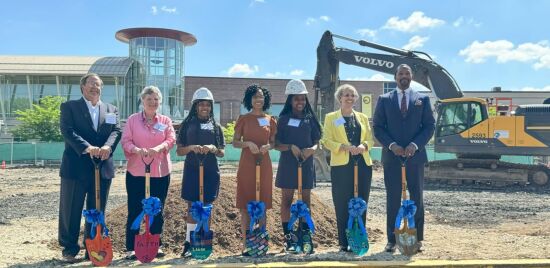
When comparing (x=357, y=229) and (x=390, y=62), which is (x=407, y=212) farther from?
(x=390, y=62)

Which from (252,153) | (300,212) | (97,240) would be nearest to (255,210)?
(300,212)

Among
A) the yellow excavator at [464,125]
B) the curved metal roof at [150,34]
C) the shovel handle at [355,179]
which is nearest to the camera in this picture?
the shovel handle at [355,179]

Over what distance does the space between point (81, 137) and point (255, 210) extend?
199 centimetres

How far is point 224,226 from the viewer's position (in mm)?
6160

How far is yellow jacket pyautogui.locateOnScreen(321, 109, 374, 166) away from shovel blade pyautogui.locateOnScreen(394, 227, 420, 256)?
840mm

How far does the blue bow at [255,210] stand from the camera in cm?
510

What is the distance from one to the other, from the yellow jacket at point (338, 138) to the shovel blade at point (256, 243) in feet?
3.86

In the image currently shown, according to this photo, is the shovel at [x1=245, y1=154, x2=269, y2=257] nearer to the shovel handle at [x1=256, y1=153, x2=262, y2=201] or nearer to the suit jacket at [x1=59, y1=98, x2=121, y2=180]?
the shovel handle at [x1=256, y1=153, x2=262, y2=201]

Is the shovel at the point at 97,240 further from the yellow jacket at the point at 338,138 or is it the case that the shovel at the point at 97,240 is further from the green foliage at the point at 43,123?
the green foliage at the point at 43,123

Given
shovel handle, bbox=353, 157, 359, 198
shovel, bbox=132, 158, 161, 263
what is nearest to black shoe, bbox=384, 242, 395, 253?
shovel handle, bbox=353, 157, 359, 198

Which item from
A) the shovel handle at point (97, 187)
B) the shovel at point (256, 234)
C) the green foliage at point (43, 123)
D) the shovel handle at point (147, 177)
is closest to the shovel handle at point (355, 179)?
the shovel at point (256, 234)

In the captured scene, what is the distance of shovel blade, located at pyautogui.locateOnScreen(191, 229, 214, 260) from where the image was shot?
502 cm

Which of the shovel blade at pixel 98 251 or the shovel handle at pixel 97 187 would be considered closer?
the shovel blade at pixel 98 251

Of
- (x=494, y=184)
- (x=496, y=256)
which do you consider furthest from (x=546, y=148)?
(x=496, y=256)
